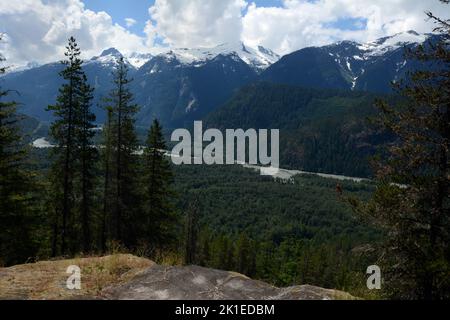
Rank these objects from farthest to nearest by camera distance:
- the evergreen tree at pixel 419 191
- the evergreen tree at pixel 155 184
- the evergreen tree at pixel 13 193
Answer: the evergreen tree at pixel 155 184, the evergreen tree at pixel 13 193, the evergreen tree at pixel 419 191

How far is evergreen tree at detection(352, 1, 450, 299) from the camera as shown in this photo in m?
12.3

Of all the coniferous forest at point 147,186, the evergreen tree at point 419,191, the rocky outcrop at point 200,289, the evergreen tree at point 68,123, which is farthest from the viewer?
the evergreen tree at point 68,123

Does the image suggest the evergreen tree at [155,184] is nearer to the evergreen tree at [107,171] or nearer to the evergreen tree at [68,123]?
the evergreen tree at [107,171]

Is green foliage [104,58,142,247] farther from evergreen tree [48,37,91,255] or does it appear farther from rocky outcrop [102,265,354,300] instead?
rocky outcrop [102,265,354,300]

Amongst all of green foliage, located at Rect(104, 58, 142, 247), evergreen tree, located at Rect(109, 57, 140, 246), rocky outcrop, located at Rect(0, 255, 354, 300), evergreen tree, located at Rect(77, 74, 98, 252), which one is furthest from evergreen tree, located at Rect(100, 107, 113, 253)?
rocky outcrop, located at Rect(0, 255, 354, 300)

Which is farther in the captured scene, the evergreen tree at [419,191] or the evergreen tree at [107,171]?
the evergreen tree at [107,171]

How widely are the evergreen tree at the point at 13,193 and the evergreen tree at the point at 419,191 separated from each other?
20265mm

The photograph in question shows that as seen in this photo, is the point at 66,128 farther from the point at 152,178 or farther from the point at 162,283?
the point at 162,283

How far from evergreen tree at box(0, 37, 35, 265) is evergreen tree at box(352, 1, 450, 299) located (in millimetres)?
20265

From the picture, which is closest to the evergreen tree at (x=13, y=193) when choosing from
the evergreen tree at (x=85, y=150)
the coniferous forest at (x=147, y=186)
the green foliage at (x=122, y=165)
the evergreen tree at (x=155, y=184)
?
the coniferous forest at (x=147, y=186)

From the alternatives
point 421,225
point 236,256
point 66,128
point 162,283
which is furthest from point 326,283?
point 162,283

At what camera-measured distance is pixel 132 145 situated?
3122cm

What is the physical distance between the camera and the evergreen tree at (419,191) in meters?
12.3
